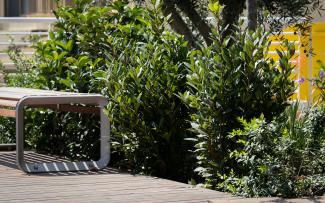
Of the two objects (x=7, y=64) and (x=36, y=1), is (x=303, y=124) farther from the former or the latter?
(x=36, y=1)

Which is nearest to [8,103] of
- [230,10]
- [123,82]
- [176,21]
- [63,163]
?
[63,163]

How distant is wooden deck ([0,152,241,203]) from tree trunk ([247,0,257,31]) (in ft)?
6.68

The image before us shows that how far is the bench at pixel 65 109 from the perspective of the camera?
8070 millimetres

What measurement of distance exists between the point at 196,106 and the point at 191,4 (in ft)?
8.29

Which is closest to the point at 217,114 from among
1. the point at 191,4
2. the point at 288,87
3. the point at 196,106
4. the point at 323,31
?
the point at 196,106

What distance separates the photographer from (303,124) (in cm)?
736

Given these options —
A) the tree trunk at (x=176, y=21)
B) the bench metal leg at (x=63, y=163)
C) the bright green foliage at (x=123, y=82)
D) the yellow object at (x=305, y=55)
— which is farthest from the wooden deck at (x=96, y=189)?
the yellow object at (x=305, y=55)

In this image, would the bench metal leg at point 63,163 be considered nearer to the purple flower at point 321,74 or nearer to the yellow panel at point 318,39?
the purple flower at point 321,74

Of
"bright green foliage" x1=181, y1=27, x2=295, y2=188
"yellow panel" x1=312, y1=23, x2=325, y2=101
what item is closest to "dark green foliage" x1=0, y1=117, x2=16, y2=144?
"bright green foliage" x1=181, y1=27, x2=295, y2=188

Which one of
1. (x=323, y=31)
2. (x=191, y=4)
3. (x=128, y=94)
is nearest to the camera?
(x=128, y=94)

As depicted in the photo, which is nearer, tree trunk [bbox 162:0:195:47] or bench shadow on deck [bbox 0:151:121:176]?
bench shadow on deck [bbox 0:151:121:176]

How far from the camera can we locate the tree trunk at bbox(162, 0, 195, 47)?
9.61 metres

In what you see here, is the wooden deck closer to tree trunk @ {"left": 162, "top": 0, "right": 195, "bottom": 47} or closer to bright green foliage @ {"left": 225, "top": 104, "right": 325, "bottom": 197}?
bright green foliage @ {"left": 225, "top": 104, "right": 325, "bottom": 197}

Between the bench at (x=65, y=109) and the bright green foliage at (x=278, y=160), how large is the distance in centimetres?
166
